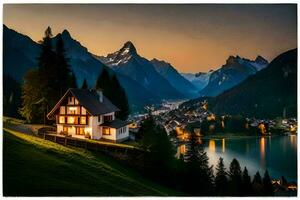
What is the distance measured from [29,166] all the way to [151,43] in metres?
6.31

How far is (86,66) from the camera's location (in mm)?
15578

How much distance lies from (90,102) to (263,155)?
36.3 feet

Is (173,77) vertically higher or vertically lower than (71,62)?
lower

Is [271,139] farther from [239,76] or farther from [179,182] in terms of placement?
[179,182]

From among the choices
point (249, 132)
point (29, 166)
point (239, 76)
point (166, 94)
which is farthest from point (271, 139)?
point (29, 166)

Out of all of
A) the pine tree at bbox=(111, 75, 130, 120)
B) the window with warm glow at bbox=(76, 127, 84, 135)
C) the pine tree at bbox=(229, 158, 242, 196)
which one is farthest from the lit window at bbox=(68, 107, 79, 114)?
the pine tree at bbox=(229, 158, 242, 196)

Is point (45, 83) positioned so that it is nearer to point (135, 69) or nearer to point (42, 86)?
point (42, 86)

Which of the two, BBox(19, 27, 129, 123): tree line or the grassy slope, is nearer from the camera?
the grassy slope

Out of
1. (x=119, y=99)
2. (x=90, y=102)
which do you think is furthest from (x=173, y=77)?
(x=90, y=102)

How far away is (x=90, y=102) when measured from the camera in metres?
14.1

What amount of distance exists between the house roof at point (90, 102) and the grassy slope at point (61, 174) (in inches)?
69.8

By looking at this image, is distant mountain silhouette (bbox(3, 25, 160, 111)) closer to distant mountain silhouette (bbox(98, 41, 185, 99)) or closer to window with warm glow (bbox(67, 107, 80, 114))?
distant mountain silhouette (bbox(98, 41, 185, 99))

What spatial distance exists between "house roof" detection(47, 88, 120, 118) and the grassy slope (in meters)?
1.77

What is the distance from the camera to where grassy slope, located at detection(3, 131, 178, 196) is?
989cm
